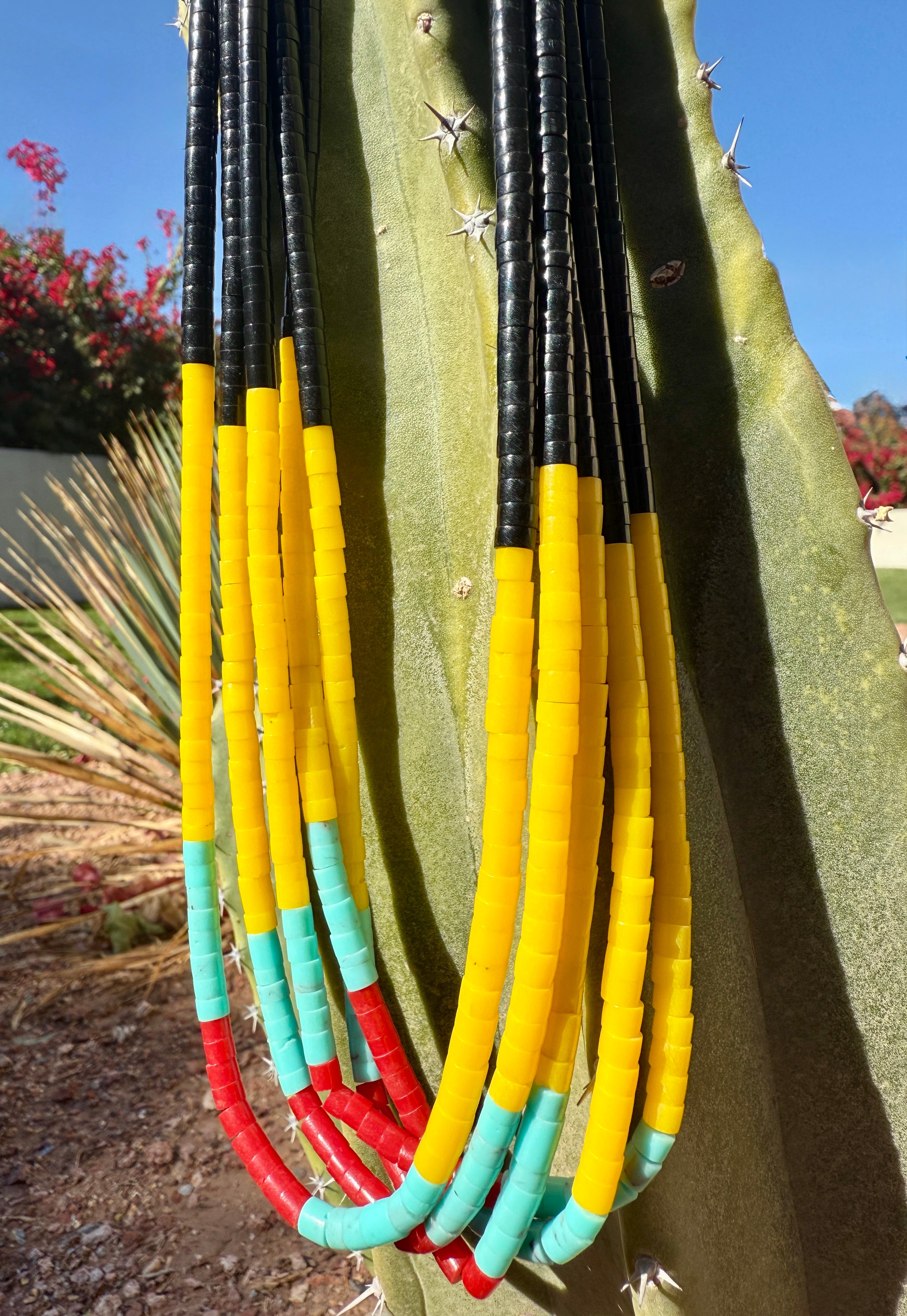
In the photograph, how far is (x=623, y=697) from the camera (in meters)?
0.70

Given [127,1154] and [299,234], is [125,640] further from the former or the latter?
[299,234]

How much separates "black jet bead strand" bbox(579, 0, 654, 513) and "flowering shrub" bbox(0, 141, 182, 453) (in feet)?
27.7

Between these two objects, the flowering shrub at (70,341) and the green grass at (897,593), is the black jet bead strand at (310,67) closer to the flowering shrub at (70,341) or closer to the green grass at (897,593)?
the green grass at (897,593)

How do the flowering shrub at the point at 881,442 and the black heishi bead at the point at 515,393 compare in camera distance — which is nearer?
the black heishi bead at the point at 515,393

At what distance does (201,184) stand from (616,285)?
41cm

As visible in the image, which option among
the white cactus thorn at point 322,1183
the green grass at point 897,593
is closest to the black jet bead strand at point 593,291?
the white cactus thorn at point 322,1183

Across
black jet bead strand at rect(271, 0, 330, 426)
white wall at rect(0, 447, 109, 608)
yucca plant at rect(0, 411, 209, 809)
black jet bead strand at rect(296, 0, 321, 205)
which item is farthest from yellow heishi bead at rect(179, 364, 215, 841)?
white wall at rect(0, 447, 109, 608)

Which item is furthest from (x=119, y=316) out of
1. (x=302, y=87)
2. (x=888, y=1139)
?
(x=888, y=1139)

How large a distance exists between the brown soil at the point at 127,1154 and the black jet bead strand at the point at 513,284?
1.09 meters

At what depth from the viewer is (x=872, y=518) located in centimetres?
75

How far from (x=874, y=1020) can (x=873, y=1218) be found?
0.63 ft

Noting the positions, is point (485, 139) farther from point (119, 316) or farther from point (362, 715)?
point (119, 316)

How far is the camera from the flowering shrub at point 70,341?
8555mm

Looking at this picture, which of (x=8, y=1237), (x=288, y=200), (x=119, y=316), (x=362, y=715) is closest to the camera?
(x=288, y=200)
